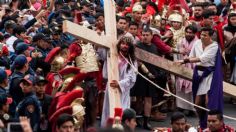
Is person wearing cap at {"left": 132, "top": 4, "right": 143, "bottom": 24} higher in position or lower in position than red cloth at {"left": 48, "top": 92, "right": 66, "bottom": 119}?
higher

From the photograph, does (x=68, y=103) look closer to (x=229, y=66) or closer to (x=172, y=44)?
(x=172, y=44)

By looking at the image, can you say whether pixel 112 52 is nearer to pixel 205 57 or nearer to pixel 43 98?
pixel 43 98

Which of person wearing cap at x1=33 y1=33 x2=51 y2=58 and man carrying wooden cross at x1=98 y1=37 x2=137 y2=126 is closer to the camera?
man carrying wooden cross at x1=98 y1=37 x2=137 y2=126

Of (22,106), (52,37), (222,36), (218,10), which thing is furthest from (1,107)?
(218,10)

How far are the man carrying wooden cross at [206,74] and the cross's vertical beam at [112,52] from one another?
1.51 m

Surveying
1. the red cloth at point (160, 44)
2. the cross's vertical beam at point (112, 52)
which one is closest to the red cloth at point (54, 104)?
the cross's vertical beam at point (112, 52)

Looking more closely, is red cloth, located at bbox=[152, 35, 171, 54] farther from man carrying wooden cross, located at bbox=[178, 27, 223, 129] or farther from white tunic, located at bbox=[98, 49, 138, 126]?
white tunic, located at bbox=[98, 49, 138, 126]

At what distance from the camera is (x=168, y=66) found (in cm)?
1652

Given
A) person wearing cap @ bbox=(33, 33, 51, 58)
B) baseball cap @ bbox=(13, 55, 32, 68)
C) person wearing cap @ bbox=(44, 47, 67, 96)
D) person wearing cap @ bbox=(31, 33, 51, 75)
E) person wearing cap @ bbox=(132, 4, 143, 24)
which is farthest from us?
person wearing cap @ bbox=(132, 4, 143, 24)

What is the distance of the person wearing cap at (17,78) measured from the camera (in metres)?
14.3

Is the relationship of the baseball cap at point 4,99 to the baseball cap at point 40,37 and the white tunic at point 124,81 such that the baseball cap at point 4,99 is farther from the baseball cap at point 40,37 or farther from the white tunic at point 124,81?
the baseball cap at point 40,37

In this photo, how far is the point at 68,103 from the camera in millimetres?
14344

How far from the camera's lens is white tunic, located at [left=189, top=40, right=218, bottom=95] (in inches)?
650

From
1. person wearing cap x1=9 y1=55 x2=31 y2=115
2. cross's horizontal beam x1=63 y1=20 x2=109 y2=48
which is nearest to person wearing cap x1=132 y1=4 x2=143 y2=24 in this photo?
cross's horizontal beam x1=63 y1=20 x2=109 y2=48
